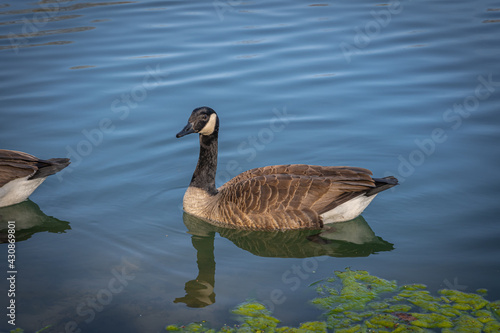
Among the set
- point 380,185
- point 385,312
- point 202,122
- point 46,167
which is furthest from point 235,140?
point 385,312

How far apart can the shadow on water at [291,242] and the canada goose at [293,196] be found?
15cm

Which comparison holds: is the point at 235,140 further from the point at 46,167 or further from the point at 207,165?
the point at 46,167

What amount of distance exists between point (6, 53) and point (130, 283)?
13.7 metres

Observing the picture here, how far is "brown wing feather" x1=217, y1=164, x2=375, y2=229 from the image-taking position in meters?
9.26

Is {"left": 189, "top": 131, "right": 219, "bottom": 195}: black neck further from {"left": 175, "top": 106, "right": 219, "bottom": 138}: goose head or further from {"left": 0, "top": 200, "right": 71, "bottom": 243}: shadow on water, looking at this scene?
{"left": 0, "top": 200, "right": 71, "bottom": 243}: shadow on water

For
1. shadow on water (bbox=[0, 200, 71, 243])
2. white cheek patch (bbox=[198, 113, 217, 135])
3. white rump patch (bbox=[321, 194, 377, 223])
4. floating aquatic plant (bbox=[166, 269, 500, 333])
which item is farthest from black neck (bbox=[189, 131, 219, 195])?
floating aquatic plant (bbox=[166, 269, 500, 333])

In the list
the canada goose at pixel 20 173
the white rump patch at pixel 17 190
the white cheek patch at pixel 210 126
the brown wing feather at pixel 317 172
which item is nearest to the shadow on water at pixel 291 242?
the brown wing feather at pixel 317 172

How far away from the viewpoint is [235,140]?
41.9ft

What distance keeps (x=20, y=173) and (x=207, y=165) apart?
130 inches

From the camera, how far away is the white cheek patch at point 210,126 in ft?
32.7

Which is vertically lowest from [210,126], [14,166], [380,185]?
[380,185]

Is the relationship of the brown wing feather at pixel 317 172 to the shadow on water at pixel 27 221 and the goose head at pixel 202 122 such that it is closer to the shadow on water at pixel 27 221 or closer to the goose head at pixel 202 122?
the goose head at pixel 202 122

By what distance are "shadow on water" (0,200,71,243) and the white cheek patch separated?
2870 mm

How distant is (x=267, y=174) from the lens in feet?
32.2
